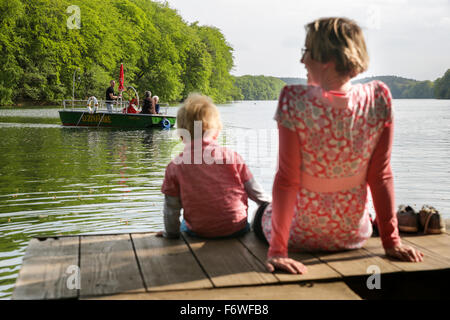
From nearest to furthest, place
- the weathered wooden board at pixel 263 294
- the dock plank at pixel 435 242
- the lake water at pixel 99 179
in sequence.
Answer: the weathered wooden board at pixel 263 294, the dock plank at pixel 435 242, the lake water at pixel 99 179

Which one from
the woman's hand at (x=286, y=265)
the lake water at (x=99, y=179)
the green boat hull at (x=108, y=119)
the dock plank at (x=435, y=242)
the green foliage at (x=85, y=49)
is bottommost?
the lake water at (x=99, y=179)

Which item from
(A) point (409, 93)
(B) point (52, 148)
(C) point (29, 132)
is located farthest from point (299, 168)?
(A) point (409, 93)

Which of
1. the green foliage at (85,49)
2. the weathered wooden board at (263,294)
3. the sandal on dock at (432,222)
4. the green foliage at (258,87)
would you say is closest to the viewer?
the weathered wooden board at (263,294)

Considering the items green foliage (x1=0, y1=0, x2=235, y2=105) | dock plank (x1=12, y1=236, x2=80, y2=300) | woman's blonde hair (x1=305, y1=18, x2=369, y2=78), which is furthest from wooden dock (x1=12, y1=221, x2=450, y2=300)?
green foliage (x1=0, y1=0, x2=235, y2=105)

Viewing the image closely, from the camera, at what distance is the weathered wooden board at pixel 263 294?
2.10 m

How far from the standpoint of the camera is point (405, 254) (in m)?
2.55

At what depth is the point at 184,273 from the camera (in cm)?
235

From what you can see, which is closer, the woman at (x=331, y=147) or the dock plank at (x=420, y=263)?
the woman at (x=331, y=147)

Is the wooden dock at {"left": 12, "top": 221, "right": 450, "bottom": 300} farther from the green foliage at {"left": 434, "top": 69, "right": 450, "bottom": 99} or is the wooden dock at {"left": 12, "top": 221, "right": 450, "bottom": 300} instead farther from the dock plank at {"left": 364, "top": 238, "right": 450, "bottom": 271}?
the green foliage at {"left": 434, "top": 69, "right": 450, "bottom": 99}

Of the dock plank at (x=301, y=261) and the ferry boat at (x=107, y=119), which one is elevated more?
the ferry boat at (x=107, y=119)

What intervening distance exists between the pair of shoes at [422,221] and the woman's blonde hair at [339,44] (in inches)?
51.6

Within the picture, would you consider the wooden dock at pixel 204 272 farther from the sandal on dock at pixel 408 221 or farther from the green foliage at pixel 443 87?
the green foliage at pixel 443 87

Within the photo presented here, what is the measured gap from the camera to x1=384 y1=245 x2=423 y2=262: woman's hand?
8.32 feet

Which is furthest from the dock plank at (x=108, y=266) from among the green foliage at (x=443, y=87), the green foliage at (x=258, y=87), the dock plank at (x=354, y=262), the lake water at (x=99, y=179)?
the green foliage at (x=258, y=87)
